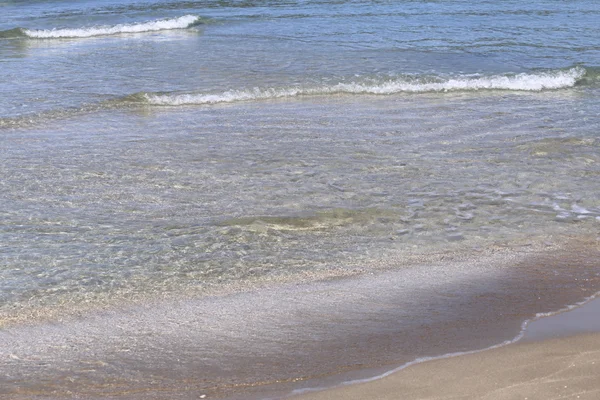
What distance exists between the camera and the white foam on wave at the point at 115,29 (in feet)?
59.4

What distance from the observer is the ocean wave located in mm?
11039

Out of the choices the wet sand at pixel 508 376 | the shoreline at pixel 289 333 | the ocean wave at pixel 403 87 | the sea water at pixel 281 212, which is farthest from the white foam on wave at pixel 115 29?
the wet sand at pixel 508 376

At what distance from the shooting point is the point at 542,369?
3.89m

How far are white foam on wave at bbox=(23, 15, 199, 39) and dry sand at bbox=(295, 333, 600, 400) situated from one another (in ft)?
51.6

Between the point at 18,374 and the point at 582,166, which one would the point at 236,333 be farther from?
the point at 582,166

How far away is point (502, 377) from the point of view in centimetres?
383

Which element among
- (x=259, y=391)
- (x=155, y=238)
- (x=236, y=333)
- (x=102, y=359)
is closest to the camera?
(x=259, y=391)

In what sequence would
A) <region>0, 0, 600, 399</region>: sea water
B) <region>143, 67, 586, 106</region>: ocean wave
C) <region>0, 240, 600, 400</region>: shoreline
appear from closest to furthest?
<region>0, 240, 600, 400</region>: shoreline < <region>0, 0, 600, 399</region>: sea water < <region>143, 67, 586, 106</region>: ocean wave

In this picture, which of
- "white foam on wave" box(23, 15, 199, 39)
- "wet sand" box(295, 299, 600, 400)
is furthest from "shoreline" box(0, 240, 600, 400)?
"white foam on wave" box(23, 15, 199, 39)

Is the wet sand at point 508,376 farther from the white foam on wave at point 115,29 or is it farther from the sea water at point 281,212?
the white foam on wave at point 115,29

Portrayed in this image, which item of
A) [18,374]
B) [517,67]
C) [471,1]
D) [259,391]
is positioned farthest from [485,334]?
[471,1]

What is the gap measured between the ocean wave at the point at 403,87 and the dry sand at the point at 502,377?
7.49m

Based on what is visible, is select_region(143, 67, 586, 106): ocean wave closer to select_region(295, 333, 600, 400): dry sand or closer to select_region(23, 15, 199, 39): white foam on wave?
select_region(295, 333, 600, 400): dry sand

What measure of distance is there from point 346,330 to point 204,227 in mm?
1910
